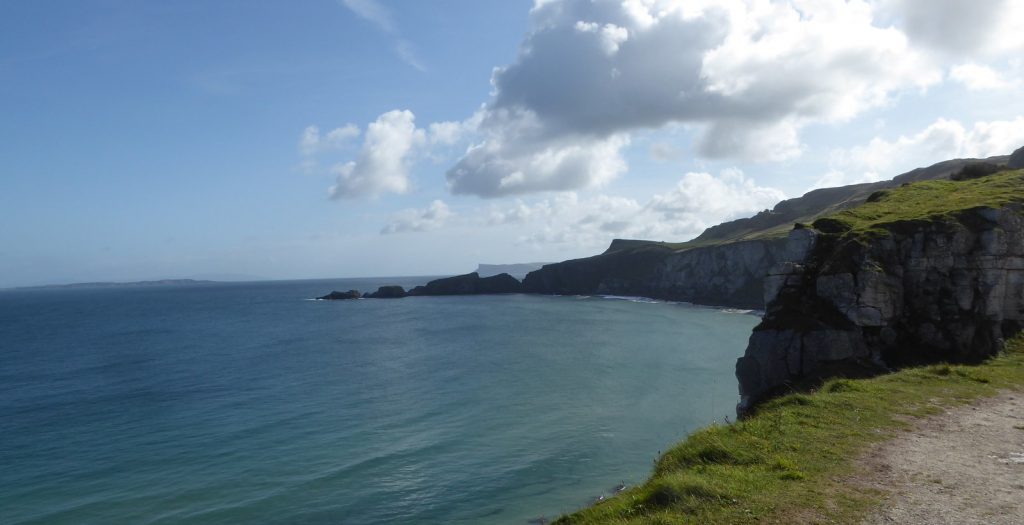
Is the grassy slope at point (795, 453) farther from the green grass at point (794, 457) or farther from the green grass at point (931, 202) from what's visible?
the green grass at point (931, 202)

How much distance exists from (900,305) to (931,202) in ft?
37.5

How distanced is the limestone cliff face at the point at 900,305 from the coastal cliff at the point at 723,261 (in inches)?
3116

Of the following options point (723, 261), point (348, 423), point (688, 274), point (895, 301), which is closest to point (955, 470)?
point (895, 301)

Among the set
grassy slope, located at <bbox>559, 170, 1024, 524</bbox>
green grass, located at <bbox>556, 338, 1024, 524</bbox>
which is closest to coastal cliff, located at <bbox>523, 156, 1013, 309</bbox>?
grassy slope, located at <bbox>559, 170, 1024, 524</bbox>

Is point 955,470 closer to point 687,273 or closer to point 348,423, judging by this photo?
point 348,423

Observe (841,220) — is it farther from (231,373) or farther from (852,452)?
(231,373)

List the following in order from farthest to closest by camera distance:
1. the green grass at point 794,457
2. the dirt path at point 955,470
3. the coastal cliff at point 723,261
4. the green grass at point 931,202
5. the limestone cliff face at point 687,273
Result: 1. the coastal cliff at point 723,261
2. the limestone cliff face at point 687,273
3. the green grass at point 931,202
4. the green grass at point 794,457
5. the dirt path at point 955,470

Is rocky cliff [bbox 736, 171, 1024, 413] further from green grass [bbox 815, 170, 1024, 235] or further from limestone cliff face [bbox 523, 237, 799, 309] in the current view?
limestone cliff face [bbox 523, 237, 799, 309]

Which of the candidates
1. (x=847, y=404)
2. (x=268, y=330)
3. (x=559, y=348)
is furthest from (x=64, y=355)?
(x=847, y=404)

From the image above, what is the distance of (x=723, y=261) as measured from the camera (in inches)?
5669

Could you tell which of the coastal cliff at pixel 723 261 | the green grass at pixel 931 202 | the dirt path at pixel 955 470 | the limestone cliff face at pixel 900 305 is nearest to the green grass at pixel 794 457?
the dirt path at pixel 955 470

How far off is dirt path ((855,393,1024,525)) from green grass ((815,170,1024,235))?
15.6 metres

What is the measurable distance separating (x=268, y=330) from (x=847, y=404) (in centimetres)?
10060

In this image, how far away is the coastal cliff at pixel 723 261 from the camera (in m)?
135
